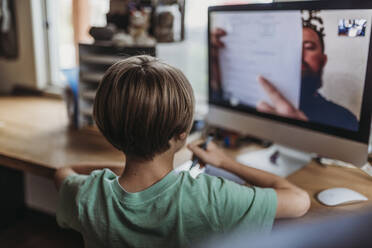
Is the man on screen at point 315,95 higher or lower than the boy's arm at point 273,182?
higher

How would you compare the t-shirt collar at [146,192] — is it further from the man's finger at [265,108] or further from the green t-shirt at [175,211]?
the man's finger at [265,108]

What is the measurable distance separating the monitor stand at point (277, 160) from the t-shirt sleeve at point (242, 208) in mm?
457

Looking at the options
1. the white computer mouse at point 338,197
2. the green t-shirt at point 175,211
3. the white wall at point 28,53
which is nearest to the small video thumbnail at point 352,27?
the white computer mouse at point 338,197

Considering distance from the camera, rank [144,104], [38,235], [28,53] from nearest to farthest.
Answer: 1. [144,104]
2. [38,235]
3. [28,53]

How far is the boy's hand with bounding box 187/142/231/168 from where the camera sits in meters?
1.11

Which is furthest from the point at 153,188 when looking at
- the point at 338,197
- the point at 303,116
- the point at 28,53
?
the point at 28,53

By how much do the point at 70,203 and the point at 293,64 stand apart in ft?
2.51

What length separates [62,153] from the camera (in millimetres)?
1397

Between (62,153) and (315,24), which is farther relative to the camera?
(62,153)

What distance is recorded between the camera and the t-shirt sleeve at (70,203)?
861mm

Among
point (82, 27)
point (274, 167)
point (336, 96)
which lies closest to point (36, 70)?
point (82, 27)

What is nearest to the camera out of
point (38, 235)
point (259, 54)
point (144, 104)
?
point (144, 104)

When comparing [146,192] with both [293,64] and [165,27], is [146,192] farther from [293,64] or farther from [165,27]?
[165,27]

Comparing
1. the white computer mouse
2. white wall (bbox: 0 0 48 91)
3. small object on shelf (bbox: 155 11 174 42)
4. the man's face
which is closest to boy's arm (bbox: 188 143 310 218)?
the white computer mouse
